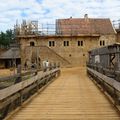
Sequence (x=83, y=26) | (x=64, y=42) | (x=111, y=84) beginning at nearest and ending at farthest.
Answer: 1. (x=111, y=84)
2. (x=64, y=42)
3. (x=83, y=26)

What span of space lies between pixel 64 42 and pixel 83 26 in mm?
6239

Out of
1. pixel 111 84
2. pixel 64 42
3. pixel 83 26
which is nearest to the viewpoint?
pixel 111 84

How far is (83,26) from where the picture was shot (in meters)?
80.8

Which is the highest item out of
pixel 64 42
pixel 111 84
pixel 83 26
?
pixel 83 26

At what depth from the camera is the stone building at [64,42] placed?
75.6 metres

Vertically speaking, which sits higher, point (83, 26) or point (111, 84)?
point (83, 26)

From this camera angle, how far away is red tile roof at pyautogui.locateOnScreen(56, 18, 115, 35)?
7881cm

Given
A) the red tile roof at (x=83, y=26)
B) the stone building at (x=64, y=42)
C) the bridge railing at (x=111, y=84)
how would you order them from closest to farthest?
the bridge railing at (x=111, y=84) → the stone building at (x=64, y=42) → the red tile roof at (x=83, y=26)

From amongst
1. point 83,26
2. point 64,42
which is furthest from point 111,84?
point 83,26

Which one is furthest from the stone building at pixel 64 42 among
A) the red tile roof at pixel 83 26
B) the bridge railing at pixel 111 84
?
the bridge railing at pixel 111 84

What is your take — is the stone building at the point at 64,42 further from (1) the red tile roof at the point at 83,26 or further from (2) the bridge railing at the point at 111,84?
(2) the bridge railing at the point at 111,84

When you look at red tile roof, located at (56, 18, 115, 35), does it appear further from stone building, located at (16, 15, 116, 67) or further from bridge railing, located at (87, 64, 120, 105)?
bridge railing, located at (87, 64, 120, 105)

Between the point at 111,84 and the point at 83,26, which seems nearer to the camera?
the point at 111,84

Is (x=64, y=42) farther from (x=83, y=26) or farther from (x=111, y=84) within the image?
(x=111, y=84)
